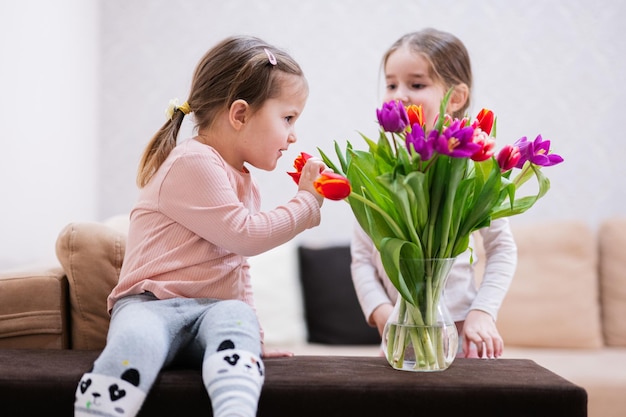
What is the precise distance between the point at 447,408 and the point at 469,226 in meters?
0.32

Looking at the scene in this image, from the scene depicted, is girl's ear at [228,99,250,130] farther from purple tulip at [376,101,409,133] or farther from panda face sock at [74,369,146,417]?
panda face sock at [74,369,146,417]

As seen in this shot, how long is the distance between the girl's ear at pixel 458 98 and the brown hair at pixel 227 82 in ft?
1.62

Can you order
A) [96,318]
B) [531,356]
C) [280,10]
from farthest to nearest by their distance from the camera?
[280,10], [531,356], [96,318]

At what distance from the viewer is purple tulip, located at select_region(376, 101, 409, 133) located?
1.25 m

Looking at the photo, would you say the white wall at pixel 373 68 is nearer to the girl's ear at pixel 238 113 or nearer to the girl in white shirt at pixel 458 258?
the girl in white shirt at pixel 458 258

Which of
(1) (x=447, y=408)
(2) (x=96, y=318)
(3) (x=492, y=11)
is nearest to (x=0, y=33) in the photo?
(2) (x=96, y=318)

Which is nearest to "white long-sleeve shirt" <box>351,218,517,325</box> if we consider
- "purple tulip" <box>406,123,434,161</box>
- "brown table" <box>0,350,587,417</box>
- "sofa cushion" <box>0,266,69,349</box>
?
"brown table" <box>0,350,587,417</box>

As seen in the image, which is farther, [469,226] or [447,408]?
[469,226]

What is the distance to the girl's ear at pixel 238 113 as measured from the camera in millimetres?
1577

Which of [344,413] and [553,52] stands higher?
[553,52]

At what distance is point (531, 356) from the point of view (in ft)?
8.86

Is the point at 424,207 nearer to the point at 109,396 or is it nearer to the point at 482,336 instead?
the point at 482,336

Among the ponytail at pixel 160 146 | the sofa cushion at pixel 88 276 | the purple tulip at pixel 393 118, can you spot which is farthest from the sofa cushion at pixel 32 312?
the purple tulip at pixel 393 118

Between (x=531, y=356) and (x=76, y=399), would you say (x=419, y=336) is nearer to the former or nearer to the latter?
(x=76, y=399)
